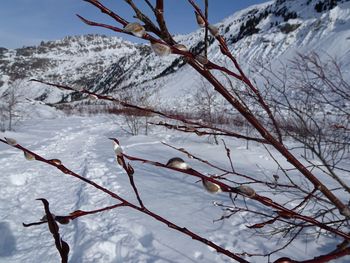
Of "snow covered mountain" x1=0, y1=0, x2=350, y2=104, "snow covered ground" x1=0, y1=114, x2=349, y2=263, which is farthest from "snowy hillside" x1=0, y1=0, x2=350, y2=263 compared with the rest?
"snow covered mountain" x1=0, y1=0, x2=350, y2=104

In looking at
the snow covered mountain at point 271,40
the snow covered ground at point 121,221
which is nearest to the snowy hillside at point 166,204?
the snow covered ground at point 121,221

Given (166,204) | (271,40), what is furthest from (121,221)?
(271,40)

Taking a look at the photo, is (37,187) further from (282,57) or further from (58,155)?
(282,57)

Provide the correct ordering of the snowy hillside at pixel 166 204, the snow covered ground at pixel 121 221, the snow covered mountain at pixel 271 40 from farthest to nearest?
the snow covered mountain at pixel 271 40, the snow covered ground at pixel 121 221, the snowy hillside at pixel 166 204

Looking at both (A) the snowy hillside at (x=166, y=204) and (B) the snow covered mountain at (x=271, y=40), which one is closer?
(A) the snowy hillside at (x=166, y=204)

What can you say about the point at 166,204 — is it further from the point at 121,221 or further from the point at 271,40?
the point at 271,40

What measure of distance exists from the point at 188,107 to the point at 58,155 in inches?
892

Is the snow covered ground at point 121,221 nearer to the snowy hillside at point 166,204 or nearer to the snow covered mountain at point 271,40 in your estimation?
the snowy hillside at point 166,204

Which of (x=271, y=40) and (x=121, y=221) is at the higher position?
(x=271, y=40)

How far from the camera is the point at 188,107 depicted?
31.9 meters

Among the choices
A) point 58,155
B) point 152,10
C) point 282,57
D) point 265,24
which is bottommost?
point 58,155

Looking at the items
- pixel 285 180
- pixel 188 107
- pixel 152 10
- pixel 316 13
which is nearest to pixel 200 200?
pixel 285 180

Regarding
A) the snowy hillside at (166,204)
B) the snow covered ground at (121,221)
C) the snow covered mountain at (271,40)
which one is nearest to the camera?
the snowy hillside at (166,204)

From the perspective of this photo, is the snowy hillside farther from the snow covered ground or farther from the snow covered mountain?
the snow covered mountain
